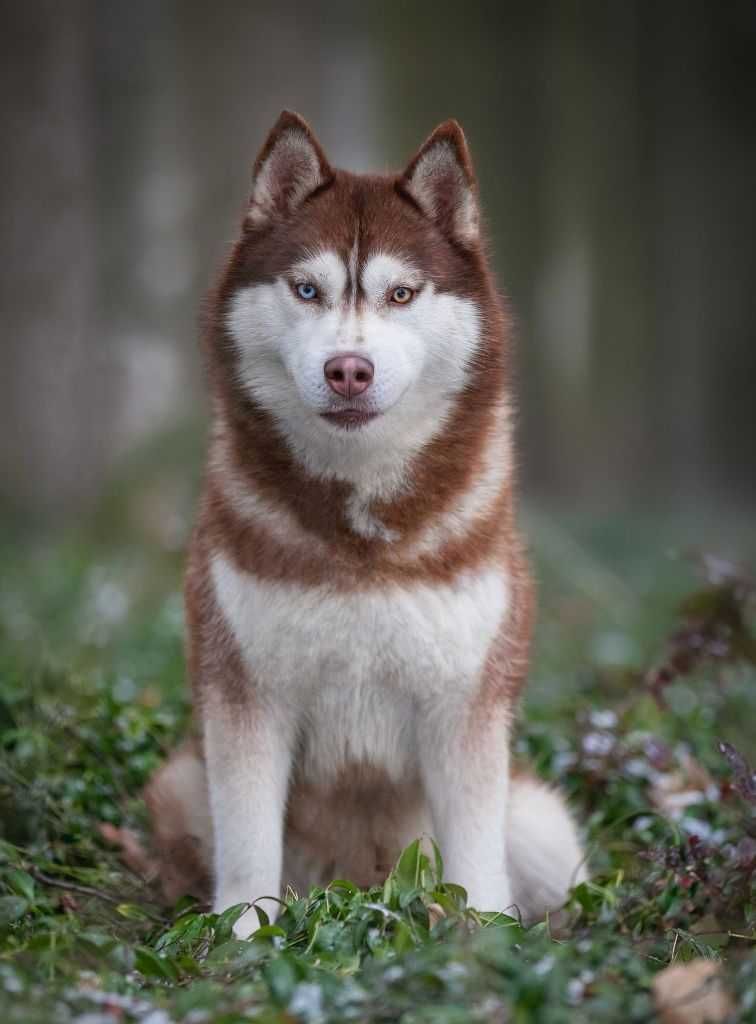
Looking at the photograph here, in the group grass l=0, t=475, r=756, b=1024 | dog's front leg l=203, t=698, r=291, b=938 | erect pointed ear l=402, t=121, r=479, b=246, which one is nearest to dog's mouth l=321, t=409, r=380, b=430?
erect pointed ear l=402, t=121, r=479, b=246

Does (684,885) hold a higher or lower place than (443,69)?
lower

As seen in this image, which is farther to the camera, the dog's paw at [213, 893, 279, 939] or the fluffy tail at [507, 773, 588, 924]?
the fluffy tail at [507, 773, 588, 924]

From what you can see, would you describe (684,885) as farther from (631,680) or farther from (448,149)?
(448,149)

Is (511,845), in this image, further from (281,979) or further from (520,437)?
(520,437)

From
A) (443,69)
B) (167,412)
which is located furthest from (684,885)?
(443,69)

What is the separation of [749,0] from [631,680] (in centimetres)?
1466

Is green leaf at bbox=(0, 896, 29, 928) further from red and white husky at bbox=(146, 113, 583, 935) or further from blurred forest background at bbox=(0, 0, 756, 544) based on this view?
blurred forest background at bbox=(0, 0, 756, 544)

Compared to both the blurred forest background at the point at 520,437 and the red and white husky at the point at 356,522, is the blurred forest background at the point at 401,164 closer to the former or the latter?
the blurred forest background at the point at 520,437

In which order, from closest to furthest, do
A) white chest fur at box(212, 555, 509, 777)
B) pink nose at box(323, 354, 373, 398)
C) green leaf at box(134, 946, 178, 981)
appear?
green leaf at box(134, 946, 178, 981) → pink nose at box(323, 354, 373, 398) → white chest fur at box(212, 555, 509, 777)

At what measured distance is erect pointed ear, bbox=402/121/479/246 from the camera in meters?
3.31

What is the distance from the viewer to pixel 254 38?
12.4 m

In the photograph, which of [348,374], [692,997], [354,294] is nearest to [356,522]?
[348,374]

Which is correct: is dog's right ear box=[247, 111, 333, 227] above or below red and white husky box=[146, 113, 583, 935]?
above

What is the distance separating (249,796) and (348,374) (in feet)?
3.71
